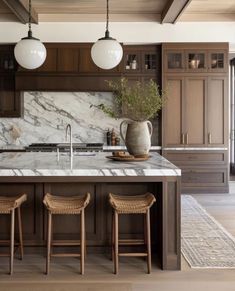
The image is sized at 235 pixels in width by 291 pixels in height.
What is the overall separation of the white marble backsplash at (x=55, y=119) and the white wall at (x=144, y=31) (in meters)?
0.99

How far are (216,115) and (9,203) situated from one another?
453cm

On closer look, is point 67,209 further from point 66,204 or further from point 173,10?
point 173,10

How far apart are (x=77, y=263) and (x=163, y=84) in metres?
4.01

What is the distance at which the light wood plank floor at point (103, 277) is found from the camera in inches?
129

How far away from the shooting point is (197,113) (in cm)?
711

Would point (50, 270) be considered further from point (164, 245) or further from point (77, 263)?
point (164, 245)

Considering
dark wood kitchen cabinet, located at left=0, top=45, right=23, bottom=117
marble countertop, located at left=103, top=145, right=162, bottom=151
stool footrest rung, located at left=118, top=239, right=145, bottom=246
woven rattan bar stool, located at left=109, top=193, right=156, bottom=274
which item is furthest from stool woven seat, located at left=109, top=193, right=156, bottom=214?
dark wood kitchen cabinet, located at left=0, top=45, right=23, bottom=117

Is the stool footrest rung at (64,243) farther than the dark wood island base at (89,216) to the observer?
No

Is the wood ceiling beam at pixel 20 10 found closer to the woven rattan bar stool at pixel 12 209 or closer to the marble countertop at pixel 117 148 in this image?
the marble countertop at pixel 117 148

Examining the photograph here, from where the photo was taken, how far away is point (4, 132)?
24.0 ft

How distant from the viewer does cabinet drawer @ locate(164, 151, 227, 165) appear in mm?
7109

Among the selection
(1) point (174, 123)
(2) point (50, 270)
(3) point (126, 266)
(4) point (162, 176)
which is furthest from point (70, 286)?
(1) point (174, 123)

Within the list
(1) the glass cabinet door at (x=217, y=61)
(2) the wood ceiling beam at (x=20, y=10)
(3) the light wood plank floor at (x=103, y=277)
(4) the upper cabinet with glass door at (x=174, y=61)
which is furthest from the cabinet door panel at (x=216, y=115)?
(3) the light wood plank floor at (x=103, y=277)

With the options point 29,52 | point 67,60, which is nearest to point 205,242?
point 29,52
